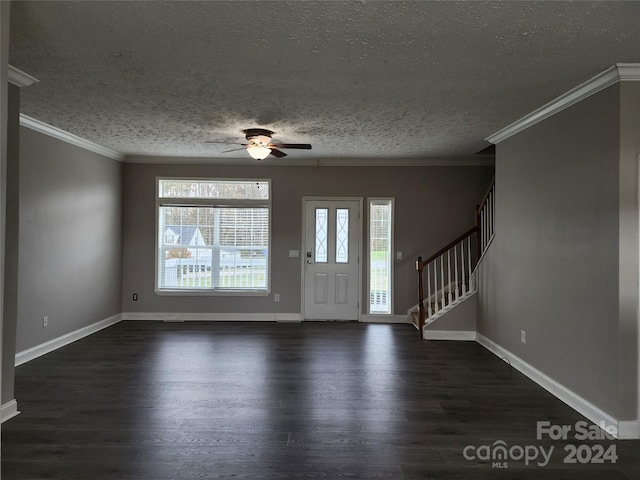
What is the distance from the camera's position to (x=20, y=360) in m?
4.22

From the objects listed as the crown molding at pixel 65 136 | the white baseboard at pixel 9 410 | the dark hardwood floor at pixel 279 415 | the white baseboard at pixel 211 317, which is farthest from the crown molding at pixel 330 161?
the white baseboard at pixel 9 410

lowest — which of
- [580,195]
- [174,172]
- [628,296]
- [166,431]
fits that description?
[166,431]

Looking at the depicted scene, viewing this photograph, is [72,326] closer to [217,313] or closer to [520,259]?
[217,313]

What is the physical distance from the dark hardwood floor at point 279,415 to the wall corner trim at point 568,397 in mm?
Answer: 80

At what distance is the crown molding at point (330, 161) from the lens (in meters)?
6.45

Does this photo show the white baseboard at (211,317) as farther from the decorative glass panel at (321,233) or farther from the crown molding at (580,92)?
the crown molding at (580,92)

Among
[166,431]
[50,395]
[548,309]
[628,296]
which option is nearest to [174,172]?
[50,395]

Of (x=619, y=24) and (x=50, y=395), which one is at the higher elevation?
(x=619, y=24)

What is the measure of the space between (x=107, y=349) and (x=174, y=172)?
9.75 feet

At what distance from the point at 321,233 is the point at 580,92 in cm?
414

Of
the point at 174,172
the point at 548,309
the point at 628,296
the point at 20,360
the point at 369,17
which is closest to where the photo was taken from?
the point at 369,17

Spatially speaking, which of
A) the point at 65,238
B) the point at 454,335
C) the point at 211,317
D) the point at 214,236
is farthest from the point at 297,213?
the point at 65,238

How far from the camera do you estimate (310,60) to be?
2773 mm

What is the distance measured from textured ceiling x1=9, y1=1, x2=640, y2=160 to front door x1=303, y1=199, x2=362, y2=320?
2.19 meters
